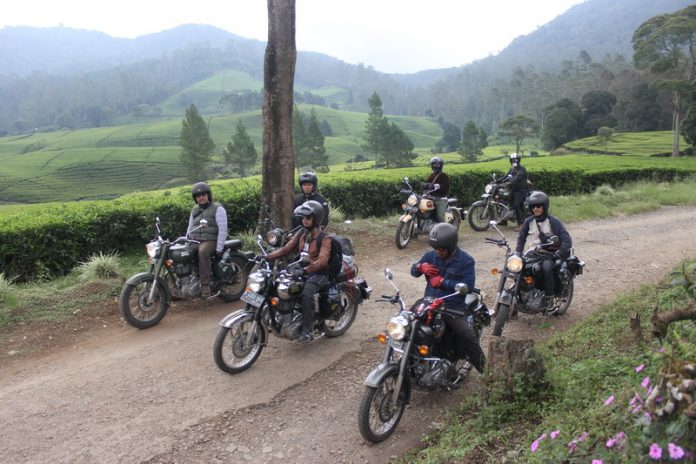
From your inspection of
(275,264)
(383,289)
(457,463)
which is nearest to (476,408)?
(457,463)

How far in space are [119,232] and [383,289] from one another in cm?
498

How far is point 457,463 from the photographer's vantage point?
3637 mm

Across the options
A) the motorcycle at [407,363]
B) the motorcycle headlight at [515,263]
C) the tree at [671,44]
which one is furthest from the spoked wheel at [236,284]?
the tree at [671,44]

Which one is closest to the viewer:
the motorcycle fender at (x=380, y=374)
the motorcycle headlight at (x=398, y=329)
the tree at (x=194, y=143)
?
the motorcycle fender at (x=380, y=374)

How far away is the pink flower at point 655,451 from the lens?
232cm

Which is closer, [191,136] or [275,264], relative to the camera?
[275,264]

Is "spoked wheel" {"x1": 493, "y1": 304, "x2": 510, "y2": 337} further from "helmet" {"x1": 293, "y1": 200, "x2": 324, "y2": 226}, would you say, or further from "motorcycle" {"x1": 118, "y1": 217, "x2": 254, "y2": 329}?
"motorcycle" {"x1": 118, "y1": 217, "x2": 254, "y2": 329}

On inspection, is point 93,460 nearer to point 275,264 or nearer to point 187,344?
point 187,344

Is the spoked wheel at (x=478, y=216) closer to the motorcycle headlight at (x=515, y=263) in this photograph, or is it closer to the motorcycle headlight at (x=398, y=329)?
the motorcycle headlight at (x=515, y=263)

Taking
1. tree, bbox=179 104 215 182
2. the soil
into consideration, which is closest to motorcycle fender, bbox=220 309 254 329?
the soil

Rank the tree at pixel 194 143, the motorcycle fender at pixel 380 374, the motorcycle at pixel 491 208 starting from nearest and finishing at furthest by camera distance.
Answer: the motorcycle fender at pixel 380 374
the motorcycle at pixel 491 208
the tree at pixel 194 143

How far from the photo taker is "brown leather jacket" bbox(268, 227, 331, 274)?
577 centimetres

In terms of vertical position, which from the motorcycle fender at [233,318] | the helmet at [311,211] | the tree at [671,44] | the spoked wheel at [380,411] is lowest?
the spoked wheel at [380,411]

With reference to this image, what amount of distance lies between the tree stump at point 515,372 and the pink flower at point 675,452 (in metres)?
1.89
